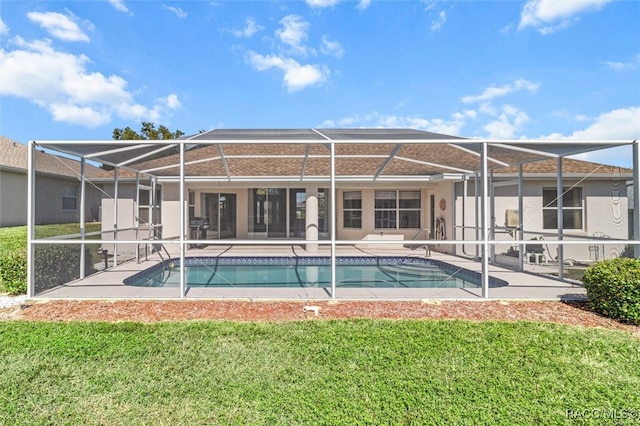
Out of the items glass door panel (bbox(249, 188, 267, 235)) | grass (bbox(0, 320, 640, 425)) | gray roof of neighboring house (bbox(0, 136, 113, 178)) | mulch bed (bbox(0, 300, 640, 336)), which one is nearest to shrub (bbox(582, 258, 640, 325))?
mulch bed (bbox(0, 300, 640, 336))

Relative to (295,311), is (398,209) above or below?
above

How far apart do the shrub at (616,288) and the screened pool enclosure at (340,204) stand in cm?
74

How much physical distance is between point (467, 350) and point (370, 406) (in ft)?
5.36

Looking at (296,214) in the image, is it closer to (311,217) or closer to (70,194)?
(311,217)

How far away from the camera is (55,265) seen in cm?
703

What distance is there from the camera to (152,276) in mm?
9000

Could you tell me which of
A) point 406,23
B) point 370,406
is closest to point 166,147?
point 370,406

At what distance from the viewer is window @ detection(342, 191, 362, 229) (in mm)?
14859

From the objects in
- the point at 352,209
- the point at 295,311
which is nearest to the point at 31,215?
the point at 295,311

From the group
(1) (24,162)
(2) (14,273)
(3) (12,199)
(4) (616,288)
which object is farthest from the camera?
(1) (24,162)

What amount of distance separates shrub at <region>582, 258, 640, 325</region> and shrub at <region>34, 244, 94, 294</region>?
9.80 m

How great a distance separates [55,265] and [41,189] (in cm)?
1516

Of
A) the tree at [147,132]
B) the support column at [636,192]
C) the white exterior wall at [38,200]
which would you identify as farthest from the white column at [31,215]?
the tree at [147,132]

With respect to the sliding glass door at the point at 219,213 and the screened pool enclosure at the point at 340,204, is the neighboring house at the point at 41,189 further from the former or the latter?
the sliding glass door at the point at 219,213
